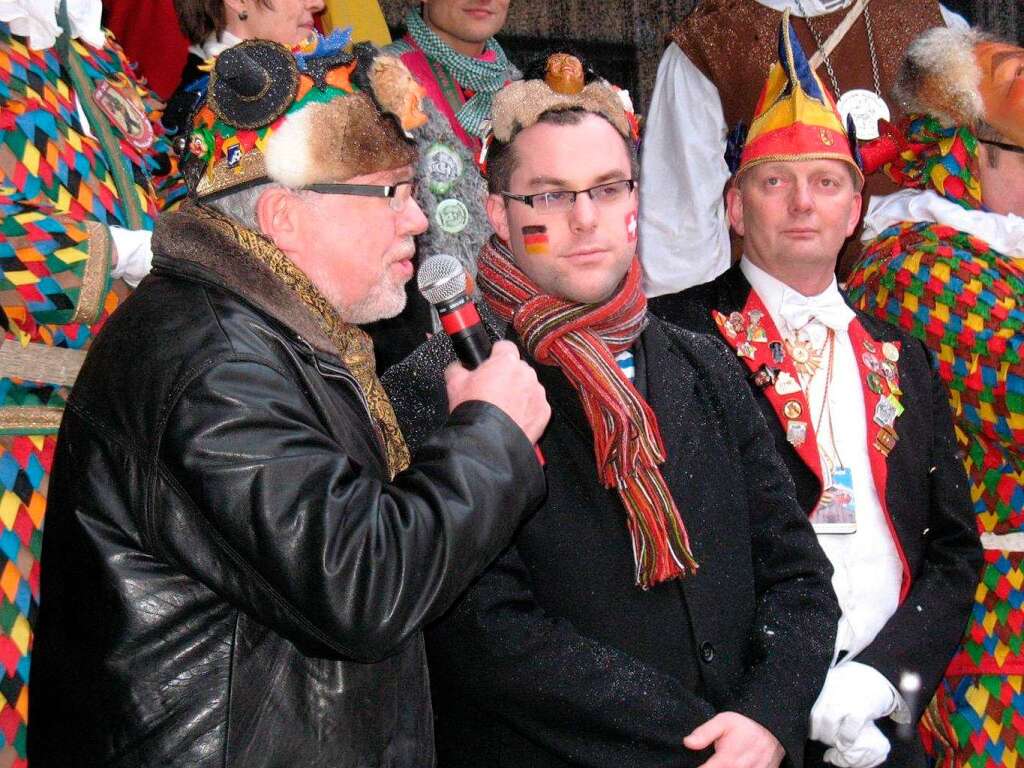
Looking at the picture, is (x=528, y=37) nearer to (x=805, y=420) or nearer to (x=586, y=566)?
(x=805, y=420)

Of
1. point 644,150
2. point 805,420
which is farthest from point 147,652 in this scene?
point 644,150

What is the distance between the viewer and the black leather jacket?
5.63ft

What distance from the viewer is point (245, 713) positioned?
181 cm

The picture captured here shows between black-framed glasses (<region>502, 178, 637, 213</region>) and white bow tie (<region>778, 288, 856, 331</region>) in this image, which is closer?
black-framed glasses (<region>502, 178, 637, 213</region>)

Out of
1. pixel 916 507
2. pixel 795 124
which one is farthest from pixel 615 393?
pixel 795 124

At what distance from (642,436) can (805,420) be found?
0.71 metres

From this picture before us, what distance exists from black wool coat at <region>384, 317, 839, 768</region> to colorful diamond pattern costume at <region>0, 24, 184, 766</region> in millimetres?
674

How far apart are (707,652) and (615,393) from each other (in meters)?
0.53

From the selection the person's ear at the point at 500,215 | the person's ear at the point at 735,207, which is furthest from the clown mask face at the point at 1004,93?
the person's ear at the point at 500,215

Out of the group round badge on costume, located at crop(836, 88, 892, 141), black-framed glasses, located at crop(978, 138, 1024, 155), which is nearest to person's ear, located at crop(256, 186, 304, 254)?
black-framed glasses, located at crop(978, 138, 1024, 155)

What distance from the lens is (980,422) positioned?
11.3ft

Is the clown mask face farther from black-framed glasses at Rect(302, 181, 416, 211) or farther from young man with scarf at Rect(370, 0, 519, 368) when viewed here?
black-framed glasses at Rect(302, 181, 416, 211)

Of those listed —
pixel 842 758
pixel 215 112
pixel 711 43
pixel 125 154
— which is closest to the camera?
pixel 215 112

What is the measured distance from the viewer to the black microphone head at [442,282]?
2.15 m
